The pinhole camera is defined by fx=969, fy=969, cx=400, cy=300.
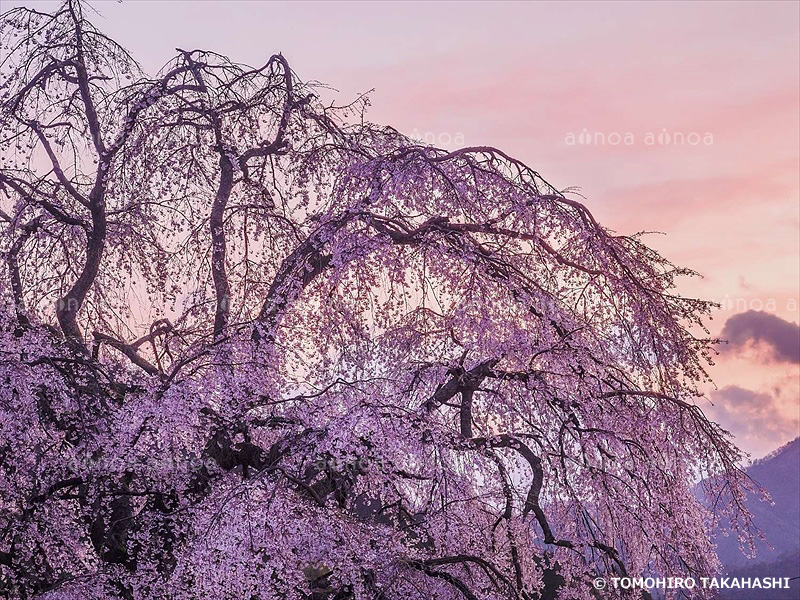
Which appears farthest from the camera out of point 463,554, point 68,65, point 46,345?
point 68,65

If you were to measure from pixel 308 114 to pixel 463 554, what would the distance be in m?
7.17

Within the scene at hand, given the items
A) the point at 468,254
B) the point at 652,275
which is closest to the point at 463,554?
the point at 468,254

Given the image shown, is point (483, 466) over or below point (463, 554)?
over

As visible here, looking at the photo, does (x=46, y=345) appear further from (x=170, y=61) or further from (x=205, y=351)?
(x=170, y=61)

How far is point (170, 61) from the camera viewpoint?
1473 centimetres

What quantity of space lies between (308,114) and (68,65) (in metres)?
3.66

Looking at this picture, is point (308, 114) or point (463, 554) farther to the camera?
point (308, 114)

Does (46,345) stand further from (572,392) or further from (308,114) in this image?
(572,392)

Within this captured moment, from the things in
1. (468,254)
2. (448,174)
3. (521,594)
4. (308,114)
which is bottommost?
(521,594)

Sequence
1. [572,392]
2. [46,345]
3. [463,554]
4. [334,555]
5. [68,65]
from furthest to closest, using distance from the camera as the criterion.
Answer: [68,65] < [46,345] < [572,392] < [463,554] < [334,555]

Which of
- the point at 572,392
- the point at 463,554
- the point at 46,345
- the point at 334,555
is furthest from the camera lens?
the point at 46,345

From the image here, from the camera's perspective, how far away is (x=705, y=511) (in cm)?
1243

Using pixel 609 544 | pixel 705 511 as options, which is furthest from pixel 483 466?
pixel 705 511

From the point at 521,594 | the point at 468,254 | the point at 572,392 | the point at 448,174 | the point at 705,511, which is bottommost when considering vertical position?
the point at 521,594
